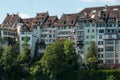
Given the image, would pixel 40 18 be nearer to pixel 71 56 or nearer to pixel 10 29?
pixel 10 29

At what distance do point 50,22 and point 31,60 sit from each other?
16.1 meters

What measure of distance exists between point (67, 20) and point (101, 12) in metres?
11.6

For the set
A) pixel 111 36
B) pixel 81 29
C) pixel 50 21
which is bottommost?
pixel 111 36

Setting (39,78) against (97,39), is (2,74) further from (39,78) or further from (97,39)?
(97,39)

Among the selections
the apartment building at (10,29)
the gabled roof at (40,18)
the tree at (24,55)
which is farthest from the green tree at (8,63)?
the gabled roof at (40,18)

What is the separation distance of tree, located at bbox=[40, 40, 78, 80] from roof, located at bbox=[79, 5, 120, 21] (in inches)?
579

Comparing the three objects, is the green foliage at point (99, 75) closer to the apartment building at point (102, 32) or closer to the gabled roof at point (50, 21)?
the apartment building at point (102, 32)

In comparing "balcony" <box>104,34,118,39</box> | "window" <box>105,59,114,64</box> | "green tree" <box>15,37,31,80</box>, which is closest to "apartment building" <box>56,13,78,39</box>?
"green tree" <box>15,37,31,80</box>

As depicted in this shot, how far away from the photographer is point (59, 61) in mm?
117812

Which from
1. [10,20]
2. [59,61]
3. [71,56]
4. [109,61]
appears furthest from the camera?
[10,20]

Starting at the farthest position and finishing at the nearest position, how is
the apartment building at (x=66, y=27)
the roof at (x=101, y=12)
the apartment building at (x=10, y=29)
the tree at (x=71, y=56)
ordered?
the apartment building at (x=10, y=29)
the apartment building at (x=66, y=27)
the roof at (x=101, y=12)
the tree at (x=71, y=56)

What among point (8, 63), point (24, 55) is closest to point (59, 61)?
point (8, 63)

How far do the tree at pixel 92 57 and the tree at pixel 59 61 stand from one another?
3508mm

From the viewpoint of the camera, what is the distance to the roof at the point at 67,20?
138 metres
